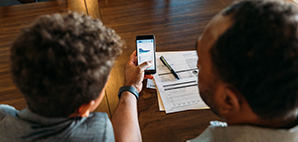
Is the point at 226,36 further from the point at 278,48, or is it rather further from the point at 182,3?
the point at 182,3

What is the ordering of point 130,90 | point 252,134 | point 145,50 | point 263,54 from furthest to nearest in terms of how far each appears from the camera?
point 145,50, point 130,90, point 252,134, point 263,54

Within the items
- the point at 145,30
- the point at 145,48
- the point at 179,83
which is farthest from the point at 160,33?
the point at 179,83

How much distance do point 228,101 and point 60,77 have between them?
0.42 m

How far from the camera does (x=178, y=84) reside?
932 mm

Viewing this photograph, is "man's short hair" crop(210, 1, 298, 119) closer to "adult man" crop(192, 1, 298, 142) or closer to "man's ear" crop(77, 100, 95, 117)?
"adult man" crop(192, 1, 298, 142)

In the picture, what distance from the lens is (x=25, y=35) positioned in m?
0.44

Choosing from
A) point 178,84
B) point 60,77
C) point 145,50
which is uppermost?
point 60,77

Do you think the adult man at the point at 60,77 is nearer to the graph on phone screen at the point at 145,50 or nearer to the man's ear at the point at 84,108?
the man's ear at the point at 84,108

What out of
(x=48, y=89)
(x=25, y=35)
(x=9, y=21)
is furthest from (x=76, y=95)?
(x=9, y=21)

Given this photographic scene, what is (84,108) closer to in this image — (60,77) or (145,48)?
(60,77)

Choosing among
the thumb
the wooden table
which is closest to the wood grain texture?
the wooden table

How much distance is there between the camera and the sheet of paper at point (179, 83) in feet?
2.81

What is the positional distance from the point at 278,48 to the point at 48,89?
0.50 m

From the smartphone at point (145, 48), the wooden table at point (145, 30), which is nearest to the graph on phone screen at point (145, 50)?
the smartphone at point (145, 48)
